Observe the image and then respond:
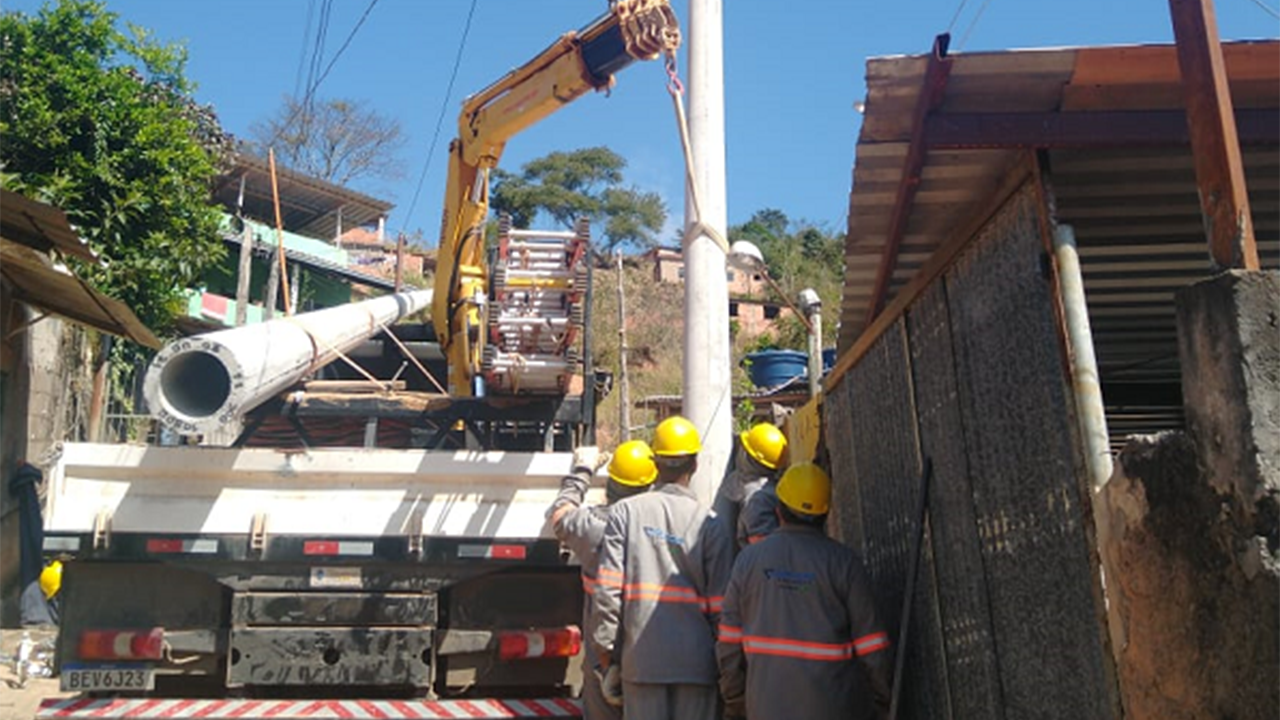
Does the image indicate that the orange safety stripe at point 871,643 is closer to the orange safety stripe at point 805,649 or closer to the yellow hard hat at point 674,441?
the orange safety stripe at point 805,649

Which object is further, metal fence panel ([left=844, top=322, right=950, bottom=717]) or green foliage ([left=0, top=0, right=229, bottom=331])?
green foliage ([left=0, top=0, right=229, bottom=331])

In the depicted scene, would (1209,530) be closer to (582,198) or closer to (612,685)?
(612,685)

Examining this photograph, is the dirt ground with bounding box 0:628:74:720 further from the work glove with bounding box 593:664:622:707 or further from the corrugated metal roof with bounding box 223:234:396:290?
the corrugated metal roof with bounding box 223:234:396:290

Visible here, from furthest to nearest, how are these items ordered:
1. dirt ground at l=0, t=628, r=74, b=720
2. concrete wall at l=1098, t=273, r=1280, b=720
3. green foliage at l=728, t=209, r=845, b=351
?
green foliage at l=728, t=209, r=845, b=351 → dirt ground at l=0, t=628, r=74, b=720 → concrete wall at l=1098, t=273, r=1280, b=720

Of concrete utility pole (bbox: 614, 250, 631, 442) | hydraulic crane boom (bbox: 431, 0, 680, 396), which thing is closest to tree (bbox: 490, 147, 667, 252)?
concrete utility pole (bbox: 614, 250, 631, 442)

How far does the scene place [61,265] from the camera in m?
10.4

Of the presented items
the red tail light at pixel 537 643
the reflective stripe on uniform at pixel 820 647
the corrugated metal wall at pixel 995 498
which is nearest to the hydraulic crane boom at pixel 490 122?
the red tail light at pixel 537 643

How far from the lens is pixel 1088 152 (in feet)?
11.0

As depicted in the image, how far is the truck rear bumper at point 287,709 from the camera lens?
16.5 feet

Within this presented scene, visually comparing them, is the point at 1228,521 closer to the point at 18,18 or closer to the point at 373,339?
the point at 373,339

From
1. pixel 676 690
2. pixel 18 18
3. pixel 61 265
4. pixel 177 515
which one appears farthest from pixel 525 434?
pixel 18 18

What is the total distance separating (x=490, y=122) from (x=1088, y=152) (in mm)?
5565

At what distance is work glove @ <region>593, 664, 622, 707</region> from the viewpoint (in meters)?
4.65

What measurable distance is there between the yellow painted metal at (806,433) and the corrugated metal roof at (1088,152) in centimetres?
186
